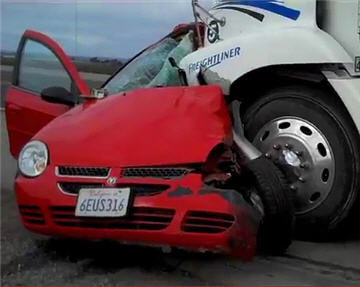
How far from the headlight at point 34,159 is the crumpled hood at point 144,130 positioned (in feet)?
0.16

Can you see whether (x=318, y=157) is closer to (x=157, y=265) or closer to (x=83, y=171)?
(x=157, y=265)

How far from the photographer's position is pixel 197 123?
4297 millimetres

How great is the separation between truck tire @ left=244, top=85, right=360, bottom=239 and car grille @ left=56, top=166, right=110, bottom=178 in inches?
49.4

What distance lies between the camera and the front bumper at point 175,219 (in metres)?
3.79

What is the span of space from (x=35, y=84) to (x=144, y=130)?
2.31 m

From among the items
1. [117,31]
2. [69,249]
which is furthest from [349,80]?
[117,31]

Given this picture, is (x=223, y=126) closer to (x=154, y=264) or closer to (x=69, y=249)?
(x=154, y=264)

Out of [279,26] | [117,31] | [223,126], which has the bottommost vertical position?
[117,31]

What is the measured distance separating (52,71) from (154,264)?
2.46m

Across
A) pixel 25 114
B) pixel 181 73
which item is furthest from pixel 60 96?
pixel 181 73

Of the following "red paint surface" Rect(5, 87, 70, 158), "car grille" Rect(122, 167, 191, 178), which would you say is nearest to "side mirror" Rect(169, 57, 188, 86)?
"red paint surface" Rect(5, 87, 70, 158)

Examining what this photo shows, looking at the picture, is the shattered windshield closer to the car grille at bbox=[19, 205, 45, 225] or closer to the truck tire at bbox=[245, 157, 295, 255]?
the truck tire at bbox=[245, 157, 295, 255]

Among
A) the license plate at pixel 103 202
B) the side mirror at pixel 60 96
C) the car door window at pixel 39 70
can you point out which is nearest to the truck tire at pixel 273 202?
the license plate at pixel 103 202

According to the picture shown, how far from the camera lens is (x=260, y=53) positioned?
4785 millimetres
